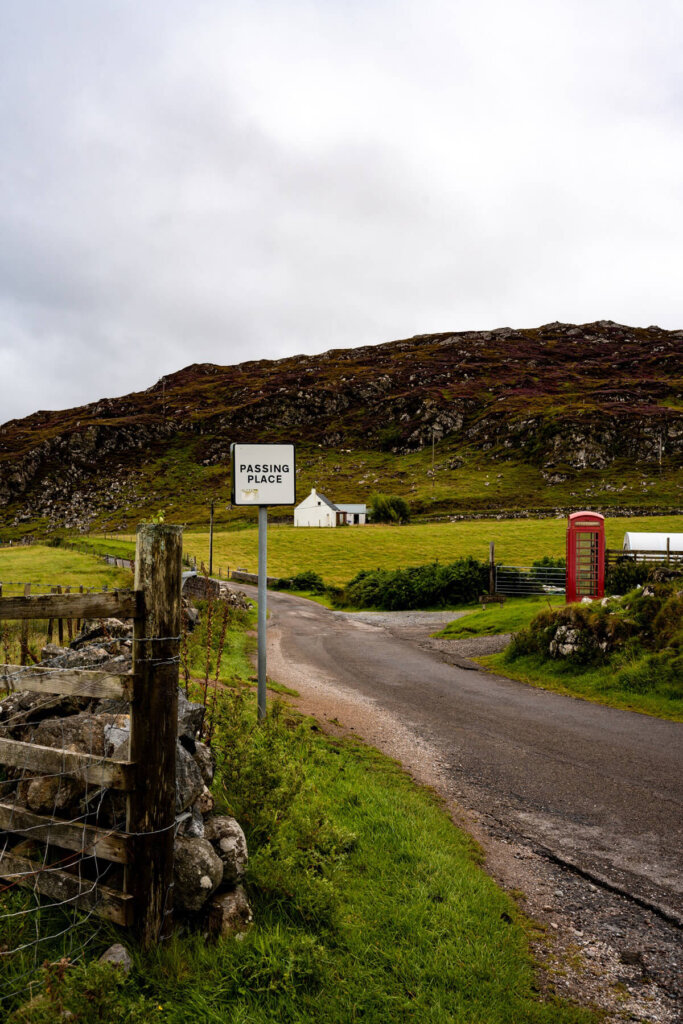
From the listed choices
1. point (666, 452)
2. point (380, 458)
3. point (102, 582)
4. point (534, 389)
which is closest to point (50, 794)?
point (102, 582)

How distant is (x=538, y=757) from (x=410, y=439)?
147237 millimetres

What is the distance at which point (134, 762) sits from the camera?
3.60m

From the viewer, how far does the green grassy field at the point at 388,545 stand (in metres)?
52.1

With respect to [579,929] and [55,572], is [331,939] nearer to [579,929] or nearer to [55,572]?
[579,929]

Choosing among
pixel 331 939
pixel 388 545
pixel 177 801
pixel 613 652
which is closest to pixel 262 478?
pixel 177 801

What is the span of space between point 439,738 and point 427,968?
630cm

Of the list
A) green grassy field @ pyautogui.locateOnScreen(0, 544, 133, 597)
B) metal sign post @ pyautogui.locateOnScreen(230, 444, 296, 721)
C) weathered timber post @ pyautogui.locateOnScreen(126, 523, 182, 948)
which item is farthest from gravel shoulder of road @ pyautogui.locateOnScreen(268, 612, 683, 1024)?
green grassy field @ pyautogui.locateOnScreen(0, 544, 133, 597)

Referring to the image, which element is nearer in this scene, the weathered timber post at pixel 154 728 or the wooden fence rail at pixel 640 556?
the weathered timber post at pixel 154 728

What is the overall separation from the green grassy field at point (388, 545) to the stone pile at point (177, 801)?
40828 mm

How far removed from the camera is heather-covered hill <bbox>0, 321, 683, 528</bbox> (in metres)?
115

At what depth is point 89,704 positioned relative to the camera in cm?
491

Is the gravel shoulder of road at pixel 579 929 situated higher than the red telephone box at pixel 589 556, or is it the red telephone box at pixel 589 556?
the red telephone box at pixel 589 556

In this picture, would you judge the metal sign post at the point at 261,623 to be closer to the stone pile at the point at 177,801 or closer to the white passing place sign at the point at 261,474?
the white passing place sign at the point at 261,474

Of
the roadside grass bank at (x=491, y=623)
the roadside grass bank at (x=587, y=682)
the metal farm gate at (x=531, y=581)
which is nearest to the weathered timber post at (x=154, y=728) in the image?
the roadside grass bank at (x=587, y=682)
